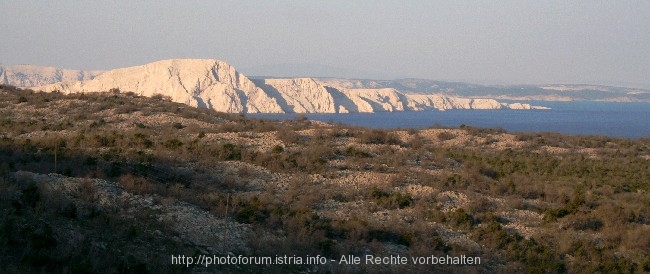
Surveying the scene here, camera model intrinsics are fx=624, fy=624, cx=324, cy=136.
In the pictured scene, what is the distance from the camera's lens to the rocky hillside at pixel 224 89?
3204 inches

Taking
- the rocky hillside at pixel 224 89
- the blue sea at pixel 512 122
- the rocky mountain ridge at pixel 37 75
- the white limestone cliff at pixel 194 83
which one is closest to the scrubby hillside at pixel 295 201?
the blue sea at pixel 512 122

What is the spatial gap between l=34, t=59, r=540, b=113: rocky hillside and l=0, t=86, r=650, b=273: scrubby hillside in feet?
180

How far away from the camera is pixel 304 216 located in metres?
10.9

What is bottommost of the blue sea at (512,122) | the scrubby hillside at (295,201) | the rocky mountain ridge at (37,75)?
the rocky mountain ridge at (37,75)

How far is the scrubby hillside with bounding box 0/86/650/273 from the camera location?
8320 millimetres

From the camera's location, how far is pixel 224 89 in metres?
82.1

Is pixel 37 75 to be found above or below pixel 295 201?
below

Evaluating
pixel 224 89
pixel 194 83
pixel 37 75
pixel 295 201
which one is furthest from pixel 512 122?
pixel 37 75

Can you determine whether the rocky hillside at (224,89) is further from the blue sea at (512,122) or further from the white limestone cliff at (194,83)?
the blue sea at (512,122)

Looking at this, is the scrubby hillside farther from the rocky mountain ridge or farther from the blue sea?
the rocky mountain ridge

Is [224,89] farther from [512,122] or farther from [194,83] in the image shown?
[512,122]

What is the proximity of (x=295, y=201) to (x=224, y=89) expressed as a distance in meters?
70.9

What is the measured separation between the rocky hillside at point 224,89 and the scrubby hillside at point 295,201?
5486cm

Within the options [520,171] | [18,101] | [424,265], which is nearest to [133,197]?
[424,265]
